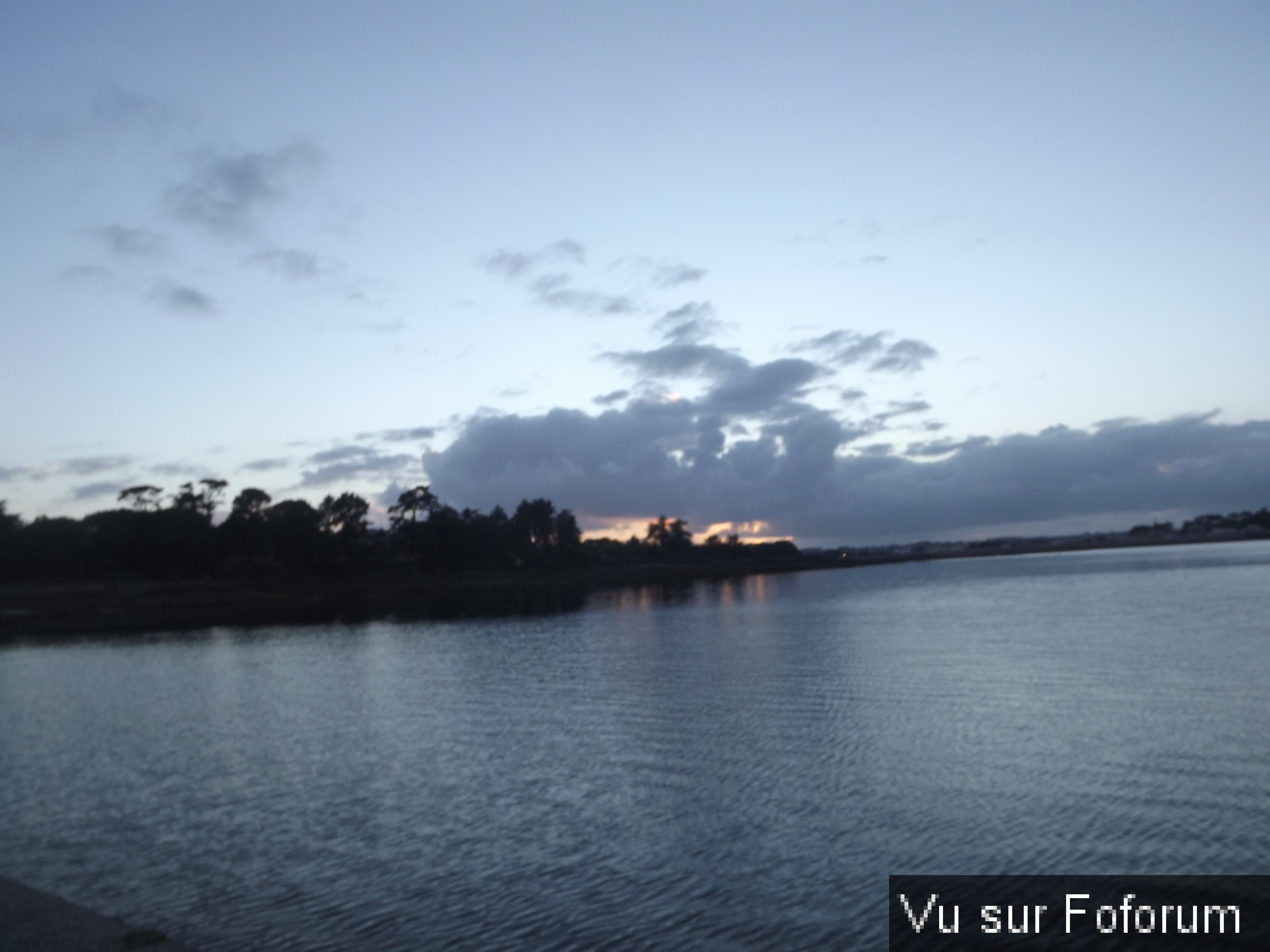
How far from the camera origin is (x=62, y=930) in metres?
13.3

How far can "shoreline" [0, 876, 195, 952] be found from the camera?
40.8 ft

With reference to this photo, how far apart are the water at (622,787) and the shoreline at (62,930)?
95 cm

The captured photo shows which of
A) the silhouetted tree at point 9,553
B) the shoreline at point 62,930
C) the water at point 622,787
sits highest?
the silhouetted tree at point 9,553

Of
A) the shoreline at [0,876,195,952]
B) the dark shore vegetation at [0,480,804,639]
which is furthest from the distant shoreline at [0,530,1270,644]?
the shoreline at [0,876,195,952]

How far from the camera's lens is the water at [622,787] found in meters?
15.2

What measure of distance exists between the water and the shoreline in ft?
3.10

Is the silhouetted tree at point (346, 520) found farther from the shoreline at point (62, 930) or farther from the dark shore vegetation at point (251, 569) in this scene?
the shoreline at point (62, 930)

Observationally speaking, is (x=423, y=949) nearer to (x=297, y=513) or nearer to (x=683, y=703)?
(x=683, y=703)

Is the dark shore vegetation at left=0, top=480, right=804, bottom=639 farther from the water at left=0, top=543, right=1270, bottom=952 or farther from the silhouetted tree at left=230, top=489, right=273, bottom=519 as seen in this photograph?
the water at left=0, top=543, right=1270, bottom=952

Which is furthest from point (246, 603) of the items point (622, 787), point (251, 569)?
point (622, 787)

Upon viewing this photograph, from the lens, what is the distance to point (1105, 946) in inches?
523

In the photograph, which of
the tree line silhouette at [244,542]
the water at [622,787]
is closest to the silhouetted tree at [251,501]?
the tree line silhouette at [244,542]

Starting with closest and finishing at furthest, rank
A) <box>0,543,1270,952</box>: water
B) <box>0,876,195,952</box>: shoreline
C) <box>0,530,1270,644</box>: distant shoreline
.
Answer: <box>0,876,195,952</box>: shoreline
<box>0,543,1270,952</box>: water
<box>0,530,1270,644</box>: distant shoreline

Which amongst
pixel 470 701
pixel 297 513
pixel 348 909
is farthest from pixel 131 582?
pixel 348 909
